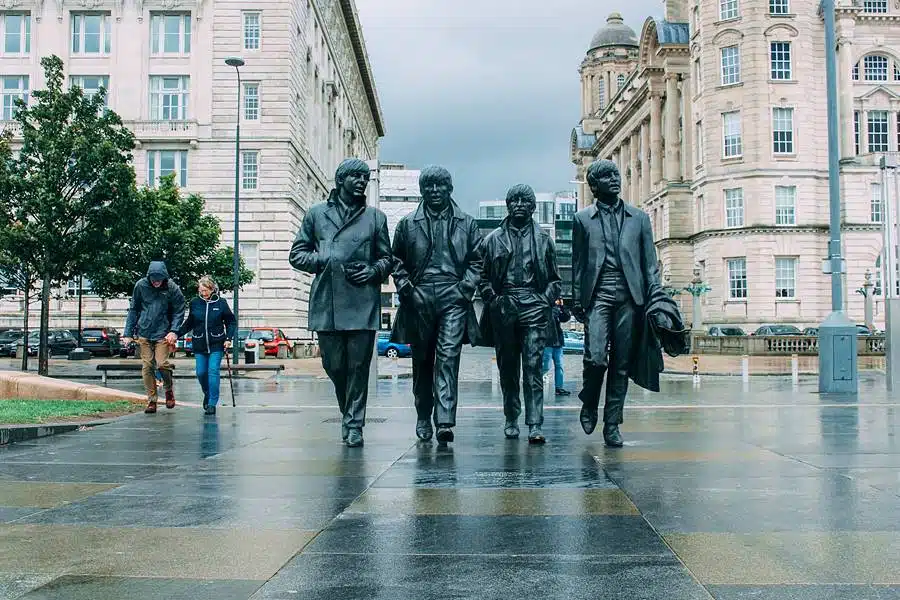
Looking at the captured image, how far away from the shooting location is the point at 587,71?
11194 cm

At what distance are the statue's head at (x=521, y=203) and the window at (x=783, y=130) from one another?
53.5 metres

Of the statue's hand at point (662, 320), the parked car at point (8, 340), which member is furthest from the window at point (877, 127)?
the statue's hand at point (662, 320)

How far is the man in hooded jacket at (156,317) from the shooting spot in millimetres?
12578

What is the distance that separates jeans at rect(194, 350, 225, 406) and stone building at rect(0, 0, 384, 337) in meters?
36.3

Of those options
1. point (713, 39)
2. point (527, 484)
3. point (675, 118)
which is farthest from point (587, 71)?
point (527, 484)

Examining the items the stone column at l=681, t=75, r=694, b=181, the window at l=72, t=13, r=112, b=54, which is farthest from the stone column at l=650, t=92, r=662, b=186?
the window at l=72, t=13, r=112, b=54

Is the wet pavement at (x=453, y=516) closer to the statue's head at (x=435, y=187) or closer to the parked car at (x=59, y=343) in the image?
the statue's head at (x=435, y=187)

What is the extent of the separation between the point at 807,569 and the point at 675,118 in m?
69.7

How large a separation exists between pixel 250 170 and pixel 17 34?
13.8 meters

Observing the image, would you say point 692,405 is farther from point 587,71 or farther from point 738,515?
point 587,71

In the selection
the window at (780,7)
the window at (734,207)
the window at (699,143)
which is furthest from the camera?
the window at (699,143)

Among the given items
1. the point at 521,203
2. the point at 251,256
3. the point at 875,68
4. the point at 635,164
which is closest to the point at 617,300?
the point at 521,203

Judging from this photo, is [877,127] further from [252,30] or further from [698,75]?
[252,30]

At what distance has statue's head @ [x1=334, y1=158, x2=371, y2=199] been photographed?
7828 mm
